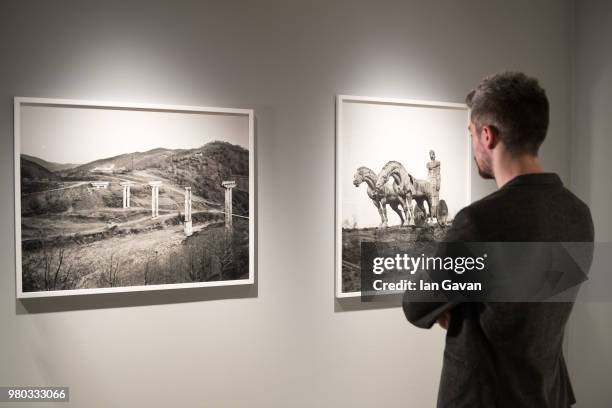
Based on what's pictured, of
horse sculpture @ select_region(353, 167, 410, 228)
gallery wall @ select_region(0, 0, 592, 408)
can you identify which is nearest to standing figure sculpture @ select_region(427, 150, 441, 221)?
horse sculpture @ select_region(353, 167, 410, 228)

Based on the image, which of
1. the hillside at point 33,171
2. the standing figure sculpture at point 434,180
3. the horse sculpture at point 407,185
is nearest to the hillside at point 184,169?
the hillside at point 33,171

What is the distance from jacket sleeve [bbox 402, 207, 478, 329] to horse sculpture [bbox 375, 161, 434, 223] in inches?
40.8

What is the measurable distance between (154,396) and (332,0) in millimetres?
1812

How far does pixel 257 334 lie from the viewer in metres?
2.12

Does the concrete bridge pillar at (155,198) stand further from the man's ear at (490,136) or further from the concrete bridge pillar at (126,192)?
the man's ear at (490,136)

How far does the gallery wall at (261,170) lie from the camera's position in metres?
1.82

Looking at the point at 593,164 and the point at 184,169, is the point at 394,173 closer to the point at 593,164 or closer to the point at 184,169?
the point at 184,169

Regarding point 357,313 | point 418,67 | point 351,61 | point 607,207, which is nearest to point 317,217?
point 357,313

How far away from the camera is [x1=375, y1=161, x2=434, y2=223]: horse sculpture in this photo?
2.27 meters

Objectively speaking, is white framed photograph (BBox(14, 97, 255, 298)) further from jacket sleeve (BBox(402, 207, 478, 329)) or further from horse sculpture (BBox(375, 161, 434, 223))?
jacket sleeve (BBox(402, 207, 478, 329))

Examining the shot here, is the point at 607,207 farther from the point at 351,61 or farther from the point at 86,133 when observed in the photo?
the point at 86,133

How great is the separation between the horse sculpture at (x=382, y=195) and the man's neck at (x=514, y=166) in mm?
1050

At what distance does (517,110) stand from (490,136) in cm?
8

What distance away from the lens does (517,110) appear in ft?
3.82
